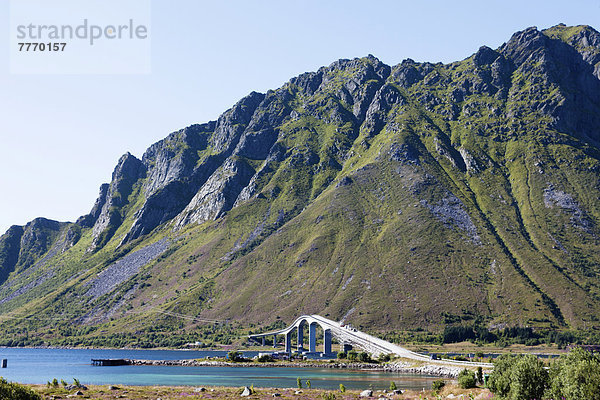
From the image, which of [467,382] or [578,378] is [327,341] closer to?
[467,382]

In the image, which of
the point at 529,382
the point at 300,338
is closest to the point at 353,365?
the point at 300,338

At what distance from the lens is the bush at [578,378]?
39.8m

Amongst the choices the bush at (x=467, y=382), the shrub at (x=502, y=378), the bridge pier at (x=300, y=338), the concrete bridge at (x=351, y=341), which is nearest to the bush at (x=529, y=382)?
the shrub at (x=502, y=378)

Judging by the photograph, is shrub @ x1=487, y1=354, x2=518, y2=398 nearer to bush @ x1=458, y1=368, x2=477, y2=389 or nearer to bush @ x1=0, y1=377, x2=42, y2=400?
bush @ x1=458, y1=368, x2=477, y2=389

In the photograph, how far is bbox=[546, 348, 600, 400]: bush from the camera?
39.8 meters

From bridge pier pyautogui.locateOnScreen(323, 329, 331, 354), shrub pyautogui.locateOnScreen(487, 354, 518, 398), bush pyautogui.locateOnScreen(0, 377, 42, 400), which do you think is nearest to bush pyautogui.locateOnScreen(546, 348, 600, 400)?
shrub pyautogui.locateOnScreen(487, 354, 518, 398)

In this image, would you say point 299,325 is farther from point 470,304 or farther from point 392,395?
point 392,395

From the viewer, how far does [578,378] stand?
4072cm

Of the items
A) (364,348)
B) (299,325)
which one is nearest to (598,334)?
(364,348)

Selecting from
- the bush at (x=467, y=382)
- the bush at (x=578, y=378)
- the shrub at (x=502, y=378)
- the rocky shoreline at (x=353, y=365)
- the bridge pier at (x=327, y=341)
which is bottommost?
the rocky shoreline at (x=353, y=365)

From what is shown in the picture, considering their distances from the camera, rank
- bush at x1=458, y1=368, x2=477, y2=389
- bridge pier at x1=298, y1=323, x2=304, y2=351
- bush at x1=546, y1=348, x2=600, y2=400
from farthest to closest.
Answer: bridge pier at x1=298, y1=323, x2=304, y2=351 < bush at x1=458, y1=368, x2=477, y2=389 < bush at x1=546, y1=348, x2=600, y2=400

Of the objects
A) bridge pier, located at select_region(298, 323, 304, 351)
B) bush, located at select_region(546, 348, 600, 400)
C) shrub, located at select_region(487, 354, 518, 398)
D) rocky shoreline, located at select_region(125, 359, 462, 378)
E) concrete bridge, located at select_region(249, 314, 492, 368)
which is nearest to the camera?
bush, located at select_region(546, 348, 600, 400)

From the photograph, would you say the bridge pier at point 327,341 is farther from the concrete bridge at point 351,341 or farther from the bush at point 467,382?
the bush at point 467,382

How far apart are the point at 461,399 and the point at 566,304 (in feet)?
514
